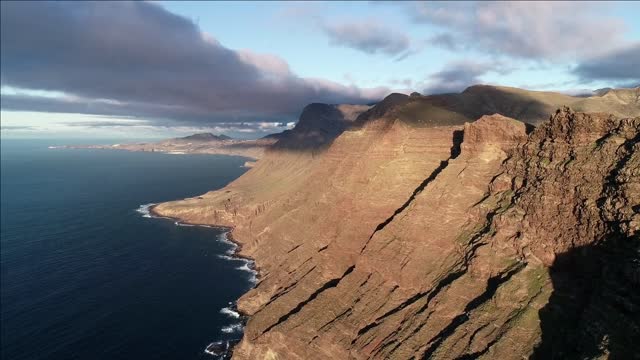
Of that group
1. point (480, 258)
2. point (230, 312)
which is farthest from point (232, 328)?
point (480, 258)

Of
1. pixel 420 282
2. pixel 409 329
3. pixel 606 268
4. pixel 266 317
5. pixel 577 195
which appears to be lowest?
pixel 266 317

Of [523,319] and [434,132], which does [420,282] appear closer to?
[523,319]

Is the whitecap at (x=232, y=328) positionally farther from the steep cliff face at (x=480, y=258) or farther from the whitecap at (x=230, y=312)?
the steep cliff face at (x=480, y=258)

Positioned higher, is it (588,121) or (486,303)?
(588,121)

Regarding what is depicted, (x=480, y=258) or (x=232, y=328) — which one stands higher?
(x=480, y=258)

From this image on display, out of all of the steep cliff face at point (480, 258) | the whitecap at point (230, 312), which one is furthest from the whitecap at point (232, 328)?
the steep cliff face at point (480, 258)

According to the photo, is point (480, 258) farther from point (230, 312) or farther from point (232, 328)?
point (230, 312)

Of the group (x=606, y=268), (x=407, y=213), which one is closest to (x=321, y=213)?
(x=407, y=213)

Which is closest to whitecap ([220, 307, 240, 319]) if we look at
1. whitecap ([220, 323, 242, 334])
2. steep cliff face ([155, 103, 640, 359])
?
steep cliff face ([155, 103, 640, 359])
